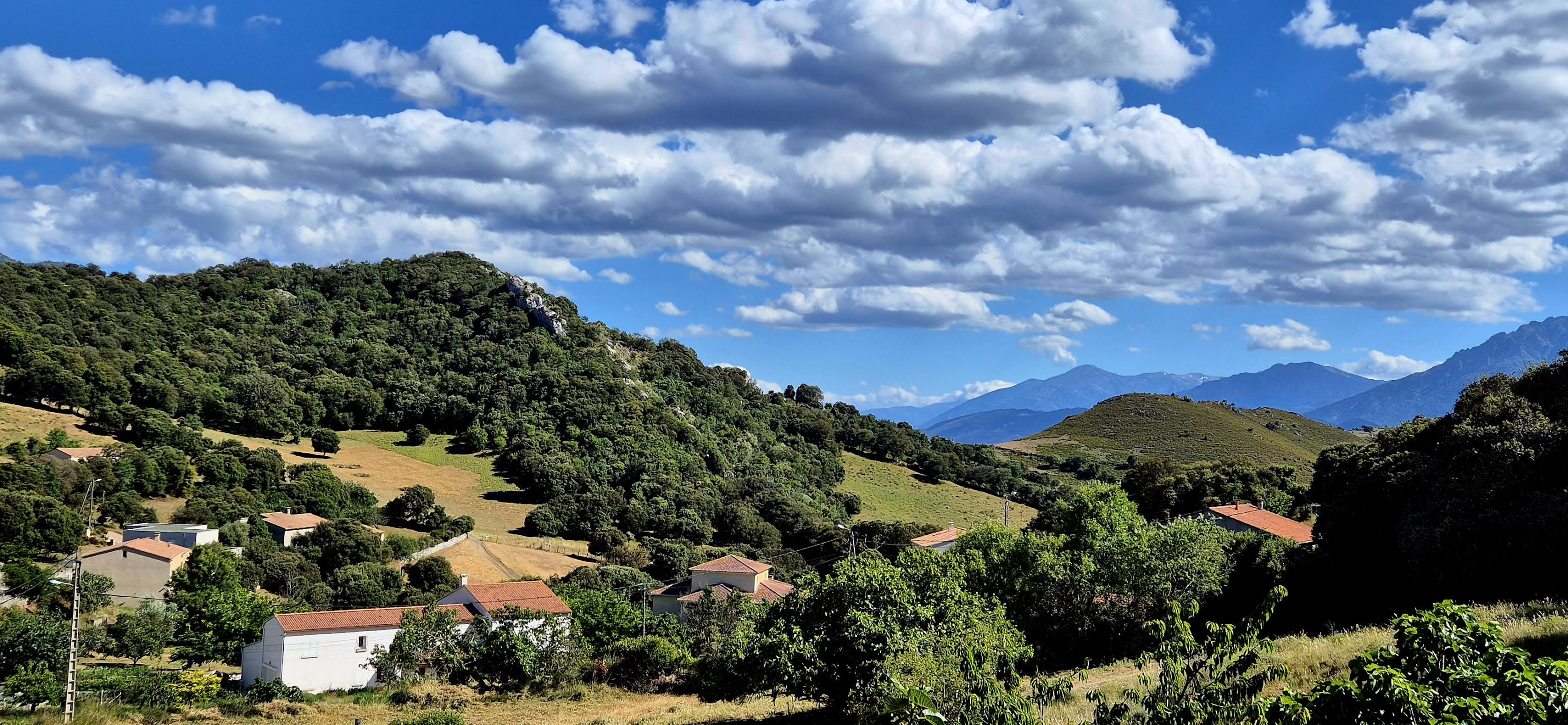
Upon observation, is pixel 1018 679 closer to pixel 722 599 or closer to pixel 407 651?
pixel 407 651

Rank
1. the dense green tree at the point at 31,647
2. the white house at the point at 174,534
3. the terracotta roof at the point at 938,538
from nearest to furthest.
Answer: the dense green tree at the point at 31,647
the white house at the point at 174,534
the terracotta roof at the point at 938,538

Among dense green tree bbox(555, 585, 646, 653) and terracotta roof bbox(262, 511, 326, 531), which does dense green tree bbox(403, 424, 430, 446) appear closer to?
terracotta roof bbox(262, 511, 326, 531)

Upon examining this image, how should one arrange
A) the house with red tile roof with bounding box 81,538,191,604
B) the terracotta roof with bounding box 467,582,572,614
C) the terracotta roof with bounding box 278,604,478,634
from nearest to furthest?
the terracotta roof with bounding box 278,604,478,634 → the terracotta roof with bounding box 467,582,572,614 → the house with red tile roof with bounding box 81,538,191,604

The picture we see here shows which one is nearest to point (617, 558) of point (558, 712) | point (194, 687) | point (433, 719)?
point (558, 712)

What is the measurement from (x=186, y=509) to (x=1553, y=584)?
67.3 meters

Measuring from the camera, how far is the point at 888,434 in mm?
Answer: 122750

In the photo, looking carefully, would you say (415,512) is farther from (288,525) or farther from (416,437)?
(416,437)

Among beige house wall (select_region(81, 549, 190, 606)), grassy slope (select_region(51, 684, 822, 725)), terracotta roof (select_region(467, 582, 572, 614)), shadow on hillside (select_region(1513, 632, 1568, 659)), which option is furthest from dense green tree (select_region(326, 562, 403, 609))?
shadow on hillside (select_region(1513, 632, 1568, 659))

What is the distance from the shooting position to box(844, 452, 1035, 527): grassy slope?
8912 centimetres

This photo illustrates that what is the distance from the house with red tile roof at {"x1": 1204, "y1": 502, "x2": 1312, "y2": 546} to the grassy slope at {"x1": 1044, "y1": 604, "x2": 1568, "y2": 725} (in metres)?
29.1

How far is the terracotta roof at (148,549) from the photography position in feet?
153

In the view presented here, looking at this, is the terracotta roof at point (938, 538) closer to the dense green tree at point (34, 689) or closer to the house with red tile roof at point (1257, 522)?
the house with red tile roof at point (1257, 522)

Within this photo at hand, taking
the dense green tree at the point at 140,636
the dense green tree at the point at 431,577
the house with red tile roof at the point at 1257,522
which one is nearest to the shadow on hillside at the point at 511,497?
the dense green tree at the point at 431,577

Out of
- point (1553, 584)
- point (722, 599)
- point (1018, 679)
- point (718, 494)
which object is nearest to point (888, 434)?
point (718, 494)
